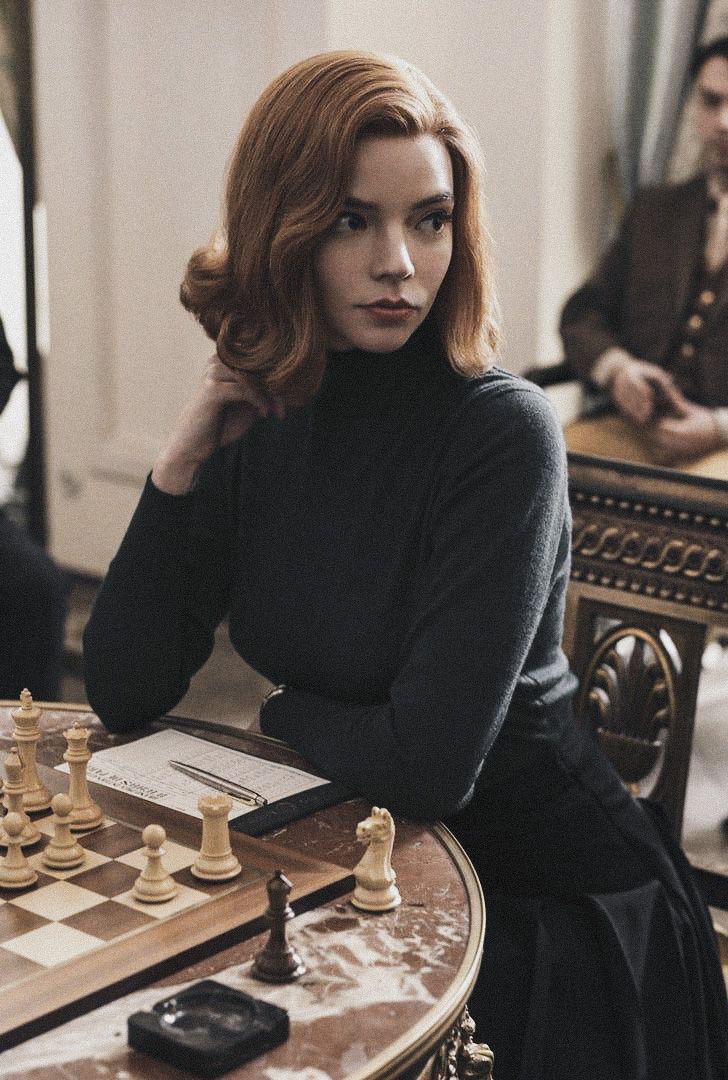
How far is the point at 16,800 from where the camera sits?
4.76 feet

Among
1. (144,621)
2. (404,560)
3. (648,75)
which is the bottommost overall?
(144,621)

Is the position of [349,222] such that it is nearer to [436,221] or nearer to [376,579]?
[436,221]

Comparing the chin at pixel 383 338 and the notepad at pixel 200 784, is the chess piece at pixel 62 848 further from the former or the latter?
the chin at pixel 383 338

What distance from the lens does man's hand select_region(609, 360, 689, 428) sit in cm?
398

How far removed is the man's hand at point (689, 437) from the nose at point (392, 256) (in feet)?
7.80

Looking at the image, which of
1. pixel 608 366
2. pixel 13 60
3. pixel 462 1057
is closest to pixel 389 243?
pixel 462 1057

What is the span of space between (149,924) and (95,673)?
1.98 feet

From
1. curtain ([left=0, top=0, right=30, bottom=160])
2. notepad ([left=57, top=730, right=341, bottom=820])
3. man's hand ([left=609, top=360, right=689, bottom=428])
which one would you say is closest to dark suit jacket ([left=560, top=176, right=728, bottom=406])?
man's hand ([left=609, top=360, right=689, bottom=428])

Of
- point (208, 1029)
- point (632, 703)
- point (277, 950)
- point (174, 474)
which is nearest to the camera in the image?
point (208, 1029)

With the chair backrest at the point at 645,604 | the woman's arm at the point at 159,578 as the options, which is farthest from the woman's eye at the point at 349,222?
the chair backrest at the point at 645,604

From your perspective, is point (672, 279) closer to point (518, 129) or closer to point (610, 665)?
point (518, 129)

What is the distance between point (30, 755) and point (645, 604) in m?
1.45

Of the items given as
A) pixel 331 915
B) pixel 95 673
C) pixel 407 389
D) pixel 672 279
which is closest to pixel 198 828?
pixel 331 915

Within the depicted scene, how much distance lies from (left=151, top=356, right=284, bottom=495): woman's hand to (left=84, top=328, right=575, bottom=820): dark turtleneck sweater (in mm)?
27
